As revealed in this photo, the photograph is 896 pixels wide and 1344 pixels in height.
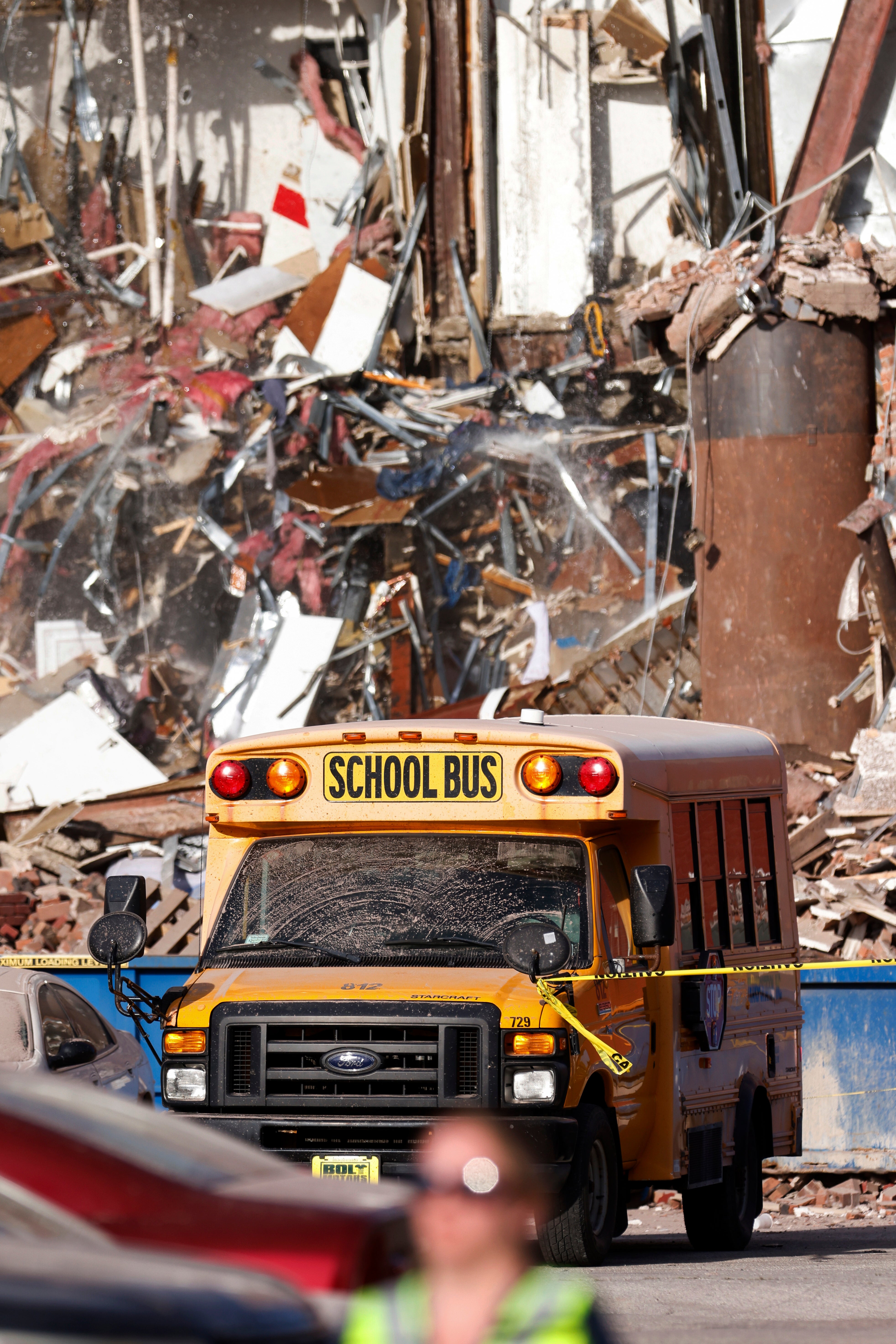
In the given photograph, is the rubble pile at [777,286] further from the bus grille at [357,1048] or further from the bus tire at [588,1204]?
the bus grille at [357,1048]

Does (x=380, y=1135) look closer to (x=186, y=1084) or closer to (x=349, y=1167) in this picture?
(x=349, y=1167)

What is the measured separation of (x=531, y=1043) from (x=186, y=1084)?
1484mm

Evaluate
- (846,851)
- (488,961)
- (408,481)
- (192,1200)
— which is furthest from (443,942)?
(408,481)

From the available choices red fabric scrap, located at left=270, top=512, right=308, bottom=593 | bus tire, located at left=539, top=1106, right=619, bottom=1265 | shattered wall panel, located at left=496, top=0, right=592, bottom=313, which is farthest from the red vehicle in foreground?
shattered wall panel, located at left=496, top=0, right=592, bottom=313

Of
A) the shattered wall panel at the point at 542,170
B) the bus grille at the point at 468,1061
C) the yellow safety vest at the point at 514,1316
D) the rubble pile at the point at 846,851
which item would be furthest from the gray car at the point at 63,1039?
the shattered wall panel at the point at 542,170

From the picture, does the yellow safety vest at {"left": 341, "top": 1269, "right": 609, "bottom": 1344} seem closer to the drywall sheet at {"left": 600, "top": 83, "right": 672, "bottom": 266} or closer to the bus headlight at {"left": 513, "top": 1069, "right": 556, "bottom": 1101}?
the bus headlight at {"left": 513, "top": 1069, "right": 556, "bottom": 1101}

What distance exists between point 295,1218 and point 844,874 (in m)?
12.3

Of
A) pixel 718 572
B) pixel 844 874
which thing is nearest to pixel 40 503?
pixel 718 572

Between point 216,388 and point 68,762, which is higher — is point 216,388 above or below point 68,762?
above

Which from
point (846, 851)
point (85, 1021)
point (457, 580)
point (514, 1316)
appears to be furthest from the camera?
point (457, 580)

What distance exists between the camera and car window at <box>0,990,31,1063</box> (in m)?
8.62

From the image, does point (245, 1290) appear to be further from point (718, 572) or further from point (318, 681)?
point (318, 681)

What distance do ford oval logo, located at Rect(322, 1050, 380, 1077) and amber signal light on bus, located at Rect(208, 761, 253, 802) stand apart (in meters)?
1.49

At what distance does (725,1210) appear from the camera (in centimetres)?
938
